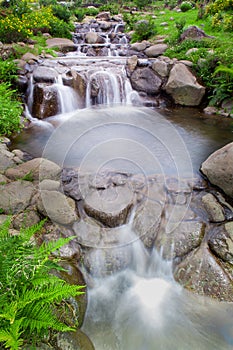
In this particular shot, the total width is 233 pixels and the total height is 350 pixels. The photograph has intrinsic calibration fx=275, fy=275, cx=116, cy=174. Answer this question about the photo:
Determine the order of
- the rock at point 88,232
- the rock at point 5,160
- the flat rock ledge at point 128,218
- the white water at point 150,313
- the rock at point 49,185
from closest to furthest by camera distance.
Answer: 1. the white water at point 150,313
2. the flat rock ledge at point 128,218
3. the rock at point 88,232
4. the rock at point 49,185
5. the rock at point 5,160

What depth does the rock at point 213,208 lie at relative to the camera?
4.69 metres

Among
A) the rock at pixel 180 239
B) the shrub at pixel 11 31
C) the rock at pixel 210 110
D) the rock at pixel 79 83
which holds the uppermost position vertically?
the shrub at pixel 11 31

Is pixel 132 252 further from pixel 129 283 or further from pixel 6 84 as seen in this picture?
pixel 6 84

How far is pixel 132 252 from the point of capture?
4469 mm

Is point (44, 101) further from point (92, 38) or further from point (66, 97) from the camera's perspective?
point (92, 38)

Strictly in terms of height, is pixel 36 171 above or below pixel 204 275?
above

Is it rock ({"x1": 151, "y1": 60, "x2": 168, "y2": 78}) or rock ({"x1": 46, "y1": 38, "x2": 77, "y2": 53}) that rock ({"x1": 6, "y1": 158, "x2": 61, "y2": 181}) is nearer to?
rock ({"x1": 151, "y1": 60, "x2": 168, "y2": 78})

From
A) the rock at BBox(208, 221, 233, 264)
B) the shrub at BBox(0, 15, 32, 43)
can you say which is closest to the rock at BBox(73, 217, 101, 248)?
the rock at BBox(208, 221, 233, 264)

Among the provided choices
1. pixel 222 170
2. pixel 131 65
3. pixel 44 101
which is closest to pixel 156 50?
pixel 131 65

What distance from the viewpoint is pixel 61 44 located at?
1397cm

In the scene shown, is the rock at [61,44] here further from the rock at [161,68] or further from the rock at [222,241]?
the rock at [222,241]

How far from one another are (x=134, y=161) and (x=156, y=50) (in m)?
8.46

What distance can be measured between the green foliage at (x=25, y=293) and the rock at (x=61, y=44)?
12.9 meters


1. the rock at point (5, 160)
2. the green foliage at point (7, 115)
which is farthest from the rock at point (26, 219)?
the green foliage at point (7, 115)
